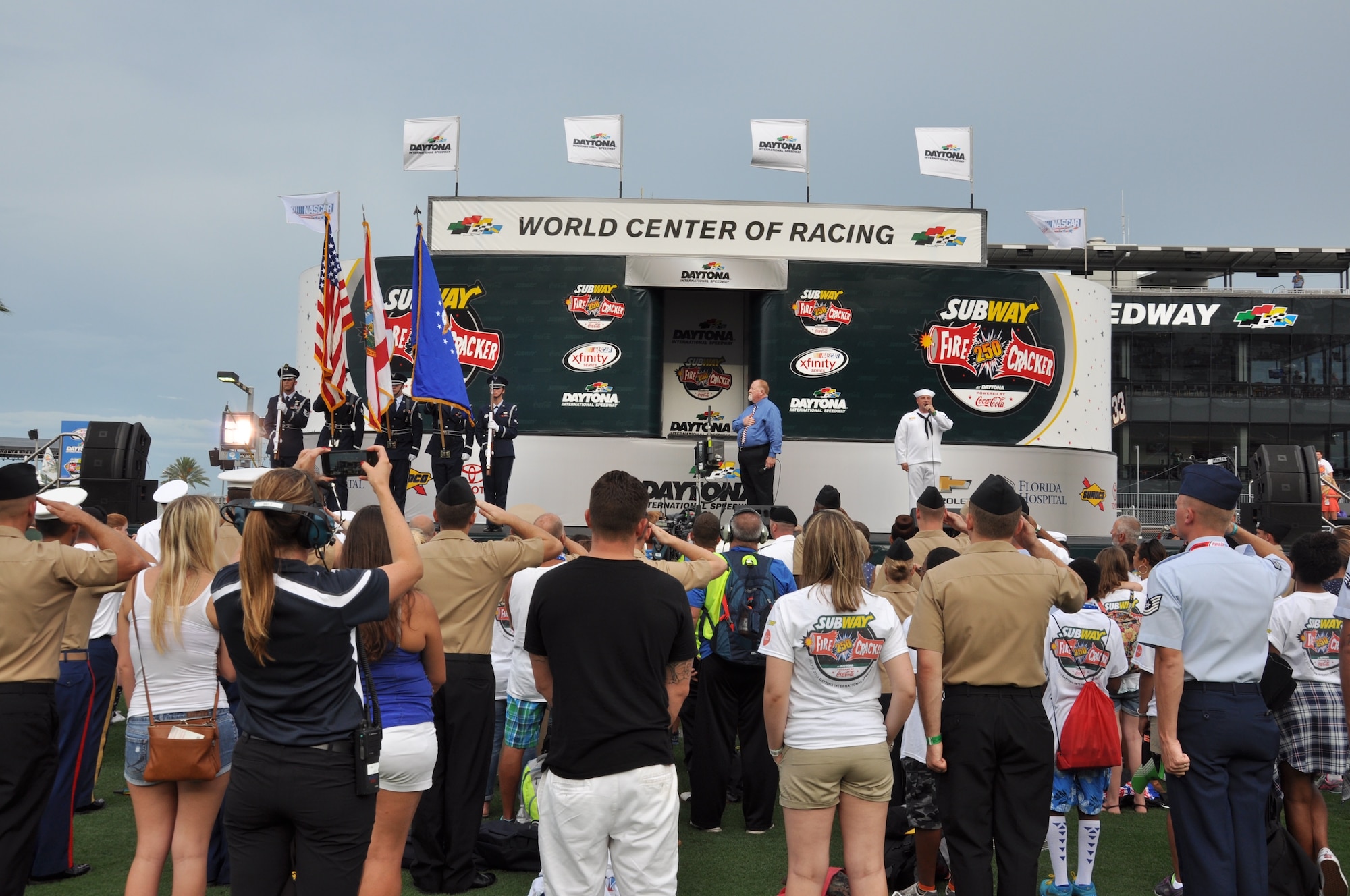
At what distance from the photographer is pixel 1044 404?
14031mm

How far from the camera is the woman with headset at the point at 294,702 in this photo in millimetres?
2648

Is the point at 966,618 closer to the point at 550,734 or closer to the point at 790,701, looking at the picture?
the point at 790,701

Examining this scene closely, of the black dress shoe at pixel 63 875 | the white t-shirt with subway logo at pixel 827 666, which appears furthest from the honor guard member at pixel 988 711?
the black dress shoe at pixel 63 875

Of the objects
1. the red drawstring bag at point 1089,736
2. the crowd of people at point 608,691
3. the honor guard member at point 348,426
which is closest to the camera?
the crowd of people at point 608,691

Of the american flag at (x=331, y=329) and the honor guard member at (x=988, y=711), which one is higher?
the american flag at (x=331, y=329)

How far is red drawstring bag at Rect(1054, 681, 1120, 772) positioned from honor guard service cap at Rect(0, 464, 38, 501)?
458cm

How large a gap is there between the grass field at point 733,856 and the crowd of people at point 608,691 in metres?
0.16

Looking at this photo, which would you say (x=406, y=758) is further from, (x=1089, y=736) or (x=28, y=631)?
(x=1089, y=736)

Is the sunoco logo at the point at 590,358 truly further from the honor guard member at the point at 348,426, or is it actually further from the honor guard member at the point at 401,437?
the honor guard member at the point at 348,426

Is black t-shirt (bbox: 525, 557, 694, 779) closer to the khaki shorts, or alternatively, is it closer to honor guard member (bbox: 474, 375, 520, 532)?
the khaki shorts

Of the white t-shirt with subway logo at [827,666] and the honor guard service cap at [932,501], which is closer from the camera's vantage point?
the white t-shirt with subway logo at [827,666]

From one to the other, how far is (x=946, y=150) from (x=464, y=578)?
1351 centimetres

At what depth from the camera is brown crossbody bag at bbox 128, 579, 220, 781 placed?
3.56m

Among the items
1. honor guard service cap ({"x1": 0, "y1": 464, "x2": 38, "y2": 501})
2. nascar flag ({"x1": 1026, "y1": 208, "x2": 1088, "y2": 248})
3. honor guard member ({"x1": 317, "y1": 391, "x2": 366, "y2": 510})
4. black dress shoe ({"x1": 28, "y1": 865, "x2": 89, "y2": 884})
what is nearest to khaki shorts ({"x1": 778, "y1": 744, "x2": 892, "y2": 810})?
honor guard service cap ({"x1": 0, "y1": 464, "x2": 38, "y2": 501})
